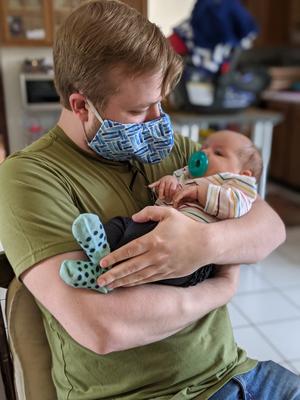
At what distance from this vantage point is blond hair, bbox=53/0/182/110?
87 cm

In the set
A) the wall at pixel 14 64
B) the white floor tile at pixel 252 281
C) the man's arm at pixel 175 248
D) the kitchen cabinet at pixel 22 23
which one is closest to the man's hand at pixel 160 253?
the man's arm at pixel 175 248

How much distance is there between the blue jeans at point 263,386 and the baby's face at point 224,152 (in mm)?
551

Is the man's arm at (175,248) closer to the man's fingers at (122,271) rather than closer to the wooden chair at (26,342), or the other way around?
the man's fingers at (122,271)

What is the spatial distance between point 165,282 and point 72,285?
204mm

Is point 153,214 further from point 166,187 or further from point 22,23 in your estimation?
point 22,23

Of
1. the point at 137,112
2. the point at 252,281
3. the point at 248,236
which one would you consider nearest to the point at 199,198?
the point at 248,236

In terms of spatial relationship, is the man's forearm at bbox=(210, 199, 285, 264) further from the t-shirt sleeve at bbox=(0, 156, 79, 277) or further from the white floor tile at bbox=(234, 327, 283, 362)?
the white floor tile at bbox=(234, 327, 283, 362)

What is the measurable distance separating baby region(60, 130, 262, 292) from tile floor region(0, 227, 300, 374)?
1.12 meters

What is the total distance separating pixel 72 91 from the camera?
37.8 inches

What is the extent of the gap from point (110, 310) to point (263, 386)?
478mm

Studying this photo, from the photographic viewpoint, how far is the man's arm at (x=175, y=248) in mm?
819

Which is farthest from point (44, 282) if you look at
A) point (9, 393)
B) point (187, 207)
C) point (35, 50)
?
point (35, 50)

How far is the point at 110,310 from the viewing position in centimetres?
81

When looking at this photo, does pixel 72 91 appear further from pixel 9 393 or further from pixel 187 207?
pixel 9 393
